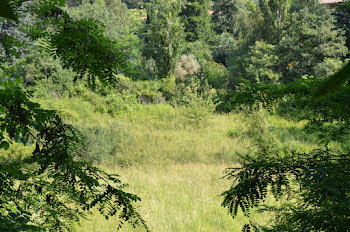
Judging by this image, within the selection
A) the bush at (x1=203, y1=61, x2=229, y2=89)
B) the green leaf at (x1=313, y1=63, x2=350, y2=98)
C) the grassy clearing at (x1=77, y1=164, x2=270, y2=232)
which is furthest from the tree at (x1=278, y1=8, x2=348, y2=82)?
the green leaf at (x1=313, y1=63, x2=350, y2=98)

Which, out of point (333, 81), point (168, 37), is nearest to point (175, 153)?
point (168, 37)

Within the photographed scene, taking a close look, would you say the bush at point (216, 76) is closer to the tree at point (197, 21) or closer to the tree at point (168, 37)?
the tree at point (168, 37)

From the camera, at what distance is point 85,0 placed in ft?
89.7

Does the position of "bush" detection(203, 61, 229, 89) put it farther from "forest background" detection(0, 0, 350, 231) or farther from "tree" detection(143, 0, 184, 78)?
"tree" detection(143, 0, 184, 78)

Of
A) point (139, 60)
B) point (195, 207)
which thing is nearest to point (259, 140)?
point (195, 207)

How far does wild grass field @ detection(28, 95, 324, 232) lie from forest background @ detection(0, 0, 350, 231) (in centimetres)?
4

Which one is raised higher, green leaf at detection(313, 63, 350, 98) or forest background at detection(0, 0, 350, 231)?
green leaf at detection(313, 63, 350, 98)

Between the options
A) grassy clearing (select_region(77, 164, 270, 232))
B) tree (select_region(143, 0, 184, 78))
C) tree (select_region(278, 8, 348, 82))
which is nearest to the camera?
grassy clearing (select_region(77, 164, 270, 232))

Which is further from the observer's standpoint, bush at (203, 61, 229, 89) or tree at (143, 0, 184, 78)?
bush at (203, 61, 229, 89)

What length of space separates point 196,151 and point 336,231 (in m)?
9.04

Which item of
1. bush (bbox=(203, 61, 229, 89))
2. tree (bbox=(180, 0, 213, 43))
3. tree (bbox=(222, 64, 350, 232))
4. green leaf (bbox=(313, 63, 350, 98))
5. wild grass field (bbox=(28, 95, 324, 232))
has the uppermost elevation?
tree (bbox=(180, 0, 213, 43))

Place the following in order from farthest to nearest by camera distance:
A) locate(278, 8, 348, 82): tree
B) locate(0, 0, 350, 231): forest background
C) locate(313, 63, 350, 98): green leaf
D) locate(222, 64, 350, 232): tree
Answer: locate(278, 8, 348, 82): tree
locate(0, 0, 350, 231): forest background
locate(222, 64, 350, 232): tree
locate(313, 63, 350, 98): green leaf

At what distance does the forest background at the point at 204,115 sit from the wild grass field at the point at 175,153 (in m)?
0.04

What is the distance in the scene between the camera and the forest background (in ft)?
5.57
